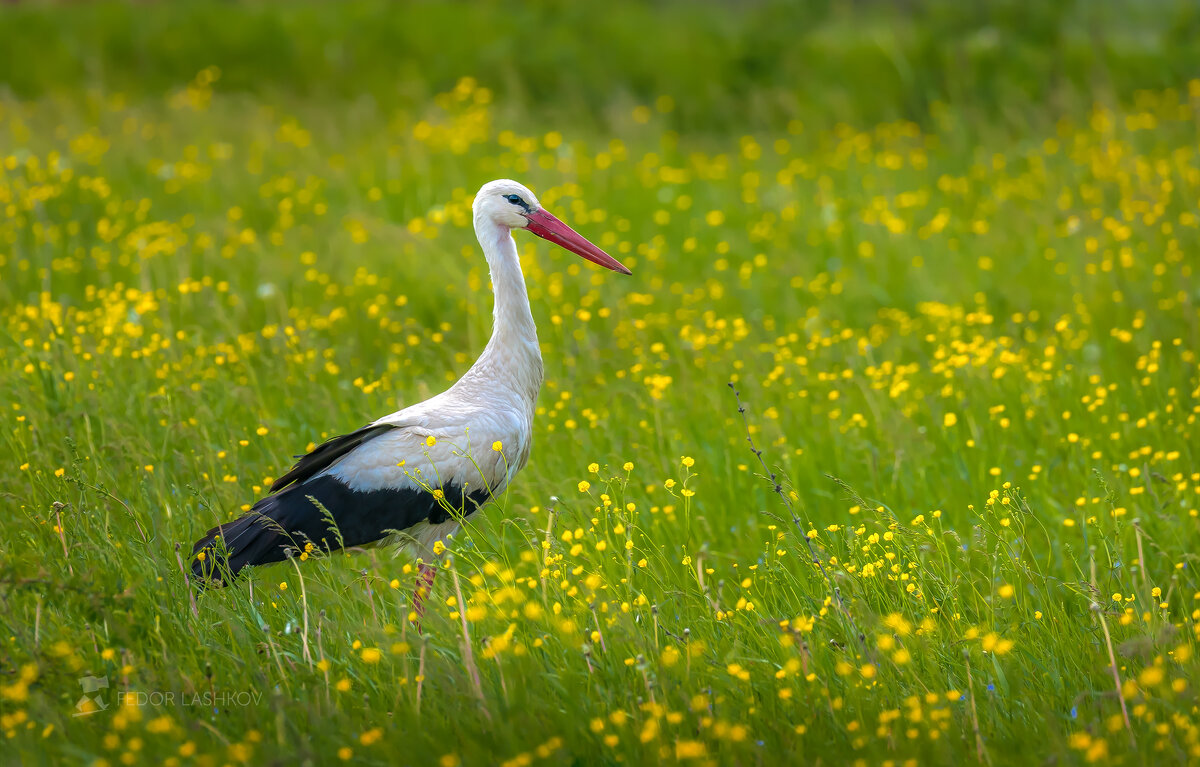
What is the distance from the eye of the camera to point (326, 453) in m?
3.27

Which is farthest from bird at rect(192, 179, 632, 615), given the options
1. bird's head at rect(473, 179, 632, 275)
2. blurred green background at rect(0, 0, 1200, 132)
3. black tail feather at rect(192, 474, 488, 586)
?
blurred green background at rect(0, 0, 1200, 132)

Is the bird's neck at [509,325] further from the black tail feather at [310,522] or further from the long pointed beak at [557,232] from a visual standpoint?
the black tail feather at [310,522]

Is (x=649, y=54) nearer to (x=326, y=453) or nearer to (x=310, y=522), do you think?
(x=326, y=453)

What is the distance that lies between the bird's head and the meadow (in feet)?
2.65

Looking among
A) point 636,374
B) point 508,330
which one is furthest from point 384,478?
point 636,374

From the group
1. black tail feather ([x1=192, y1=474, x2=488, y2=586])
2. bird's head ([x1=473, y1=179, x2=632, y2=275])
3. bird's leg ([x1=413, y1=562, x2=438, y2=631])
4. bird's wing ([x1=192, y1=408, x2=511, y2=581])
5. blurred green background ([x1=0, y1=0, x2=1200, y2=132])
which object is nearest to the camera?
bird's leg ([x1=413, y1=562, x2=438, y2=631])

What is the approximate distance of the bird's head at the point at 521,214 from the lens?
3859 mm

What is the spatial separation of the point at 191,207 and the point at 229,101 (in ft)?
10.5

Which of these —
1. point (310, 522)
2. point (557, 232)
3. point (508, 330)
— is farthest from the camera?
point (557, 232)

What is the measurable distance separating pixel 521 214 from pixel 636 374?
1.24 m

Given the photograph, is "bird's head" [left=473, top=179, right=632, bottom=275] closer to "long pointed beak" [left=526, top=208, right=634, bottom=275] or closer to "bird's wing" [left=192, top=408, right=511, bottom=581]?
"long pointed beak" [left=526, top=208, right=634, bottom=275]

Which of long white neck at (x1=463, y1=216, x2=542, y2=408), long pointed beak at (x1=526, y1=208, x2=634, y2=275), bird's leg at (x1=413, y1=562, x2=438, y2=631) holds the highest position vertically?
long pointed beak at (x1=526, y1=208, x2=634, y2=275)

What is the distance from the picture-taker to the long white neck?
148 inches

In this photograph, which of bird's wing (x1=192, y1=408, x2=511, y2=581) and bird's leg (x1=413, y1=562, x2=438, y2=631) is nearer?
bird's leg (x1=413, y1=562, x2=438, y2=631)
